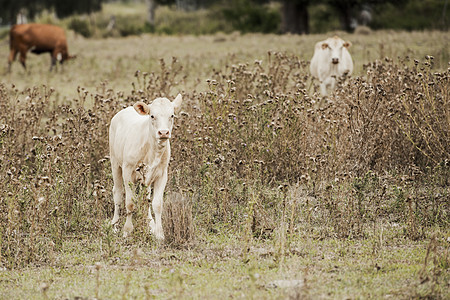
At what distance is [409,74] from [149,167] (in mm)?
4668

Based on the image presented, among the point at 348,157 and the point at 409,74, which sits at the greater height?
the point at 409,74

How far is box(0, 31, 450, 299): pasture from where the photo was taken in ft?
18.2

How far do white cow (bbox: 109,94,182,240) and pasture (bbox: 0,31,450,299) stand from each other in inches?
6.5

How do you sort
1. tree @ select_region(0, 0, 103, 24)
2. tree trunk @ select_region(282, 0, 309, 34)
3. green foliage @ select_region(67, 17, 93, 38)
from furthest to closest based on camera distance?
1. tree @ select_region(0, 0, 103, 24)
2. green foliage @ select_region(67, 17, 93, 38)
3. tree trunk @ select_region(282, 0, 309, 34)

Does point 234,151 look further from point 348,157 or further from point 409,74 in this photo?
point 409,74

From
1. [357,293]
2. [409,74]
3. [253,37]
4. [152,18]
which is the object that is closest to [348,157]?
[409,74]

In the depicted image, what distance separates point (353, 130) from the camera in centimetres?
840

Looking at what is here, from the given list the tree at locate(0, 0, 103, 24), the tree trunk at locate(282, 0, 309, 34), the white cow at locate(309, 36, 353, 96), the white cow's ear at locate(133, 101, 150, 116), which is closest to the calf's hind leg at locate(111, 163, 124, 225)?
the white cow's ear at locate(133, 101, 150, 116)

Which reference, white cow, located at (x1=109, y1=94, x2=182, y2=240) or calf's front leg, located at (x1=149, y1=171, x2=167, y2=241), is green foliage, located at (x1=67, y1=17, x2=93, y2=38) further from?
calf's front leg, located at (x1=149, y1=171, x2=167, y2=241)

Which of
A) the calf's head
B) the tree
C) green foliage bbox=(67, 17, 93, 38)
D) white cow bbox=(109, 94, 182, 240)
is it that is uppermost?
the tree

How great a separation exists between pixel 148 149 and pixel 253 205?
1.21 metres

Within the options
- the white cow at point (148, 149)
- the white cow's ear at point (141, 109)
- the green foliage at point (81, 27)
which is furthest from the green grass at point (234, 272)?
the green foliage at point (81, 27)

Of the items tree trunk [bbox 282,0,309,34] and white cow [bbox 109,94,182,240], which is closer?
white cow [bbox 109,94,182,240]

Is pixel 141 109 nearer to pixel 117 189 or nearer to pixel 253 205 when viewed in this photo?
pixel 117 189
